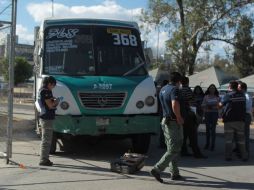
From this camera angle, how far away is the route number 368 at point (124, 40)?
485 inches

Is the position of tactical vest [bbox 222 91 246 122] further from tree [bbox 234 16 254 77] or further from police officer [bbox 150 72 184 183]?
tree [bbox 234 16 254 77]

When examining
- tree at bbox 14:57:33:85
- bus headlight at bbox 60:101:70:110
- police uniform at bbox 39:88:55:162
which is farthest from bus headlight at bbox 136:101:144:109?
tree at bbox 14:57:33:85

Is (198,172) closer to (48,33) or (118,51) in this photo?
(118,51)

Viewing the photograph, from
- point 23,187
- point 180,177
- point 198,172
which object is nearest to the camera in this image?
point 23,187

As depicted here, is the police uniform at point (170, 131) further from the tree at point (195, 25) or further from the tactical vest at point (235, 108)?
the tree at point (195, 25)

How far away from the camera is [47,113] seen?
33.4 feet

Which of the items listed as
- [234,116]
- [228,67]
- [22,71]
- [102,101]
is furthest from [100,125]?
[22,71]

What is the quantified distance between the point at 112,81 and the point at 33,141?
4.22 meters

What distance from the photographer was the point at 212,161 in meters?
11.5

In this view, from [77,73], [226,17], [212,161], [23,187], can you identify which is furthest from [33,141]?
[226,17]

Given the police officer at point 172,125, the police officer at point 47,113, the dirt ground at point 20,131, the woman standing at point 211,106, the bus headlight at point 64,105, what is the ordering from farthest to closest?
the dirt ground at point 20,131
the woman standing at point 211,106
the bus headlight at point 64,105
the police officer at point 47,113
the police officer at point 172,125

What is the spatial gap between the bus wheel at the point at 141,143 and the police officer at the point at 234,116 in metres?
1.74

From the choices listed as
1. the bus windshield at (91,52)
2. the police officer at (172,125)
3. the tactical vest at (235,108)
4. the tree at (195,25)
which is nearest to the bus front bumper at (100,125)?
the bus windshield at (91,52)

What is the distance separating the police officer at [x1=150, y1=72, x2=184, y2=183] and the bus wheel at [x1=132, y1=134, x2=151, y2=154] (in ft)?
9.61
